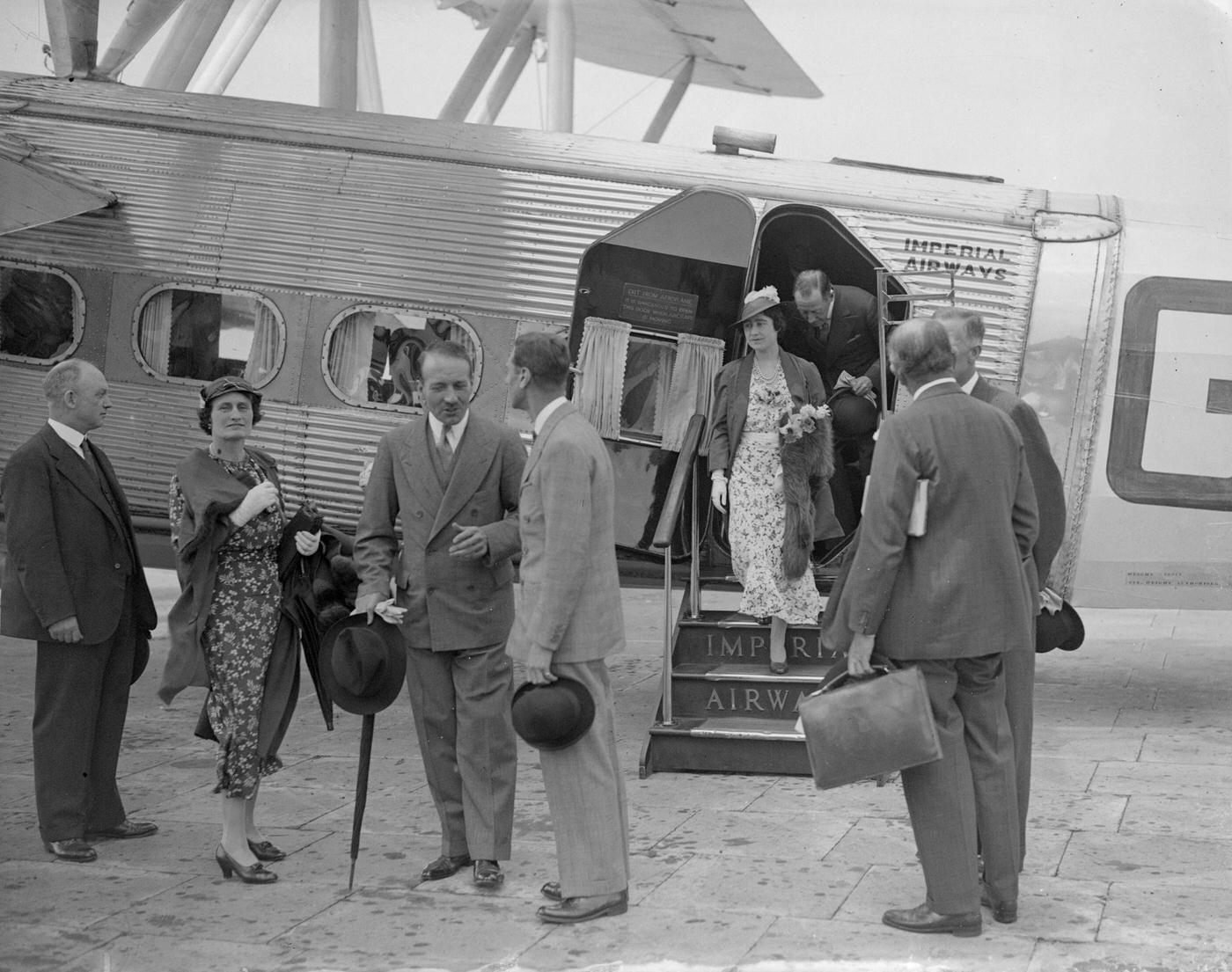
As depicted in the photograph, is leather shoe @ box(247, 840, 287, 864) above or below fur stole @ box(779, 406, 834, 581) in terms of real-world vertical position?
below

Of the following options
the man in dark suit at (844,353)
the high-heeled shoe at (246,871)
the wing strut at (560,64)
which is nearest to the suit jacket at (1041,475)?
the man in dark suit at (844,353)

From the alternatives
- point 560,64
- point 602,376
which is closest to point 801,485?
point 602,376

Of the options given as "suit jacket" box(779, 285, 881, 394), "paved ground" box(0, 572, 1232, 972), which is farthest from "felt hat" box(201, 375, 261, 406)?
"suit jacket" box(779, 285, 881, 394)

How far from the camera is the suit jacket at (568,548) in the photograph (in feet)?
14.0

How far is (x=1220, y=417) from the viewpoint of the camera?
285 inches

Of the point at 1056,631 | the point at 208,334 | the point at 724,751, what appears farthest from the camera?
the point at 208,334

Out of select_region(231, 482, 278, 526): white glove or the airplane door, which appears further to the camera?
the airplane door

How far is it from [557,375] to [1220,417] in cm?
433

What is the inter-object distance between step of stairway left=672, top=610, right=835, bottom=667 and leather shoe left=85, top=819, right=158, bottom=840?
2801mm

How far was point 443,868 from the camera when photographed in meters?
4.88

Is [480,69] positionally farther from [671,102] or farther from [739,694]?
[739,694]

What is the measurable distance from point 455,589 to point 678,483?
1.99 m

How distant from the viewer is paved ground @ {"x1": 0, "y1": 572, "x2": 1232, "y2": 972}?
4.14m

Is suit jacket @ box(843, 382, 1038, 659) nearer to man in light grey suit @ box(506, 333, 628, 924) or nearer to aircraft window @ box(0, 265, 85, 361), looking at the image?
man in light grey suit @ box(506, 333, 628, 924)
